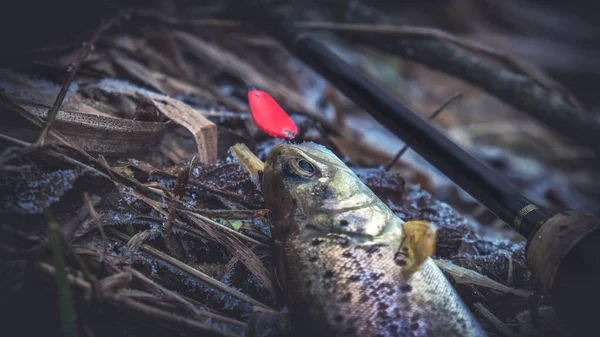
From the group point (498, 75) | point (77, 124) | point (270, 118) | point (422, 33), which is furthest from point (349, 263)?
point (498, 75)

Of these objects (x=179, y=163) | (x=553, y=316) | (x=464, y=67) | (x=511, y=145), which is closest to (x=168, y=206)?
(x=179, y=163)

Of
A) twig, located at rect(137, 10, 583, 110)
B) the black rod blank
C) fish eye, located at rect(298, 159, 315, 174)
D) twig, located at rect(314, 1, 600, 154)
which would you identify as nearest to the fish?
fish eye, located at rect(298, 159, 315, 174)

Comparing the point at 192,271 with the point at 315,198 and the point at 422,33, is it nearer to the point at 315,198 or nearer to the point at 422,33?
the point at 315,198

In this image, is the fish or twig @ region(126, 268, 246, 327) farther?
twig @ region(126, 268, 246, 327)

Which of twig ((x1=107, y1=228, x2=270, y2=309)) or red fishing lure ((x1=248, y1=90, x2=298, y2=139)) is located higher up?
red fishing lure ((x1=248, y1=90, x2=298, y2=139))

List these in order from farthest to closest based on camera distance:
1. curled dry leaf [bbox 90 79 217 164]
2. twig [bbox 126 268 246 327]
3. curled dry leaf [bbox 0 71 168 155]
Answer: curled dry leaf [bbox 90 79 217 164] < curled dry leaf [bbox 0 71 168 155] < twig [bbox 126 268 246 327]

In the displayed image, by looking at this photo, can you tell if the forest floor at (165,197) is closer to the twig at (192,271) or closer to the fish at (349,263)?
the twig at (192,271)

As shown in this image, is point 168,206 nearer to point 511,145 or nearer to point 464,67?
point 464,67

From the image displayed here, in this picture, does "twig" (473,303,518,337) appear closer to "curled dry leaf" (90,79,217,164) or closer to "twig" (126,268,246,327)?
"twig" (126,268,246,327)

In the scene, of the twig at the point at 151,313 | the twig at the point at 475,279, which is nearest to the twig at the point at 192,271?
the twig at the point at 151,313
